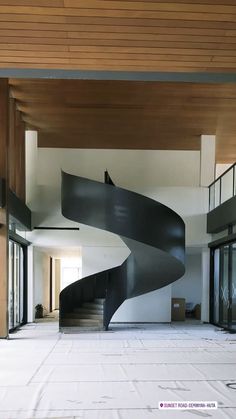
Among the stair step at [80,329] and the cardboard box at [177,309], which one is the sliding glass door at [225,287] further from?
the stair step at [80,329]

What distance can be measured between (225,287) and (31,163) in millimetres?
6375

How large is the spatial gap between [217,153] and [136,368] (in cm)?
973

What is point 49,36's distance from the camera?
3.96m

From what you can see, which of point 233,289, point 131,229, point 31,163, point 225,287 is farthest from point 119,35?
point 31,163

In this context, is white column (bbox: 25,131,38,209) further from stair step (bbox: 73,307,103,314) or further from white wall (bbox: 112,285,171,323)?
white wall (bbox: 112,285,171,323)

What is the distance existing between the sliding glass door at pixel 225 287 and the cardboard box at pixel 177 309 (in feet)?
4.16

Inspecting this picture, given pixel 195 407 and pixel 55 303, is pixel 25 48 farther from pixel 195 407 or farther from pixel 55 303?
pixel 55 303

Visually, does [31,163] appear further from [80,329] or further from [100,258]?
[80,329]

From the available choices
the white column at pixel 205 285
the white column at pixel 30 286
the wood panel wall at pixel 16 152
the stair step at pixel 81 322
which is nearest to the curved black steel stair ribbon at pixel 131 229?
the stair step at pixel 81 322

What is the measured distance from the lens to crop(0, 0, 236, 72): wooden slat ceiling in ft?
11.6

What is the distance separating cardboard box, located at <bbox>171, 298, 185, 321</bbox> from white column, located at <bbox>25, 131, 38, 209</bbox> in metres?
5.23

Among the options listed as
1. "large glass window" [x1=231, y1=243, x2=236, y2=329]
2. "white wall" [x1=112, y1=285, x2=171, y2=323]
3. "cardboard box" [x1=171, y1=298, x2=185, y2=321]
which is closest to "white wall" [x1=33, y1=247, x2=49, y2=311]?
"white wall" [x1=112, y1=285, x2=171, y2=323]

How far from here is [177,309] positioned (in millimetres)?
13516

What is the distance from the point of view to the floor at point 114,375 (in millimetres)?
4094
